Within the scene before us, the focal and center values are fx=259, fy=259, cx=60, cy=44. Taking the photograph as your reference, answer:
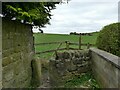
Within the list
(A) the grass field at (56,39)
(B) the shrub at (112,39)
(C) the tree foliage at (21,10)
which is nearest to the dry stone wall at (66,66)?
(B) the shrub at (112,39)

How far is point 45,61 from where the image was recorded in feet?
37.0

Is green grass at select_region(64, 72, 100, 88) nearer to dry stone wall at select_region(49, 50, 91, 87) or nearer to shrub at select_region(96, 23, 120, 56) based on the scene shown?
dry stone wall at select_region(49, 50, 91, 87)

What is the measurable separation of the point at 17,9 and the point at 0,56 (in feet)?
3.77

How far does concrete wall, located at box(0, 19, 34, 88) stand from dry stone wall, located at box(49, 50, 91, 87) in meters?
0.85

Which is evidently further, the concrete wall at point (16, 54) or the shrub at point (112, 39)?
the shrub at point (112, 39)

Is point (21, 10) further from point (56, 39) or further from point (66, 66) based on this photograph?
point (56, 39)

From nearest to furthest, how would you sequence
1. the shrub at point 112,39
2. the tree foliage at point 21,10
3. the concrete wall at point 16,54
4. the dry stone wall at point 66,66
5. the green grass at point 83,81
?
the tree foliage at point 21,10 < the concrete wall at point 16,54 < the shrub at point 112,39 < the green grass at point 83,81 < the dry stone wall at point 66,66

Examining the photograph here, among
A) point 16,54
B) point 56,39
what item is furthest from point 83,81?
point 56,39

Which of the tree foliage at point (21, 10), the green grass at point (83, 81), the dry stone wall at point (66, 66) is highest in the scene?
the tree foliage at point (21, 10)

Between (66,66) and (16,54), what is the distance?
7.44ft

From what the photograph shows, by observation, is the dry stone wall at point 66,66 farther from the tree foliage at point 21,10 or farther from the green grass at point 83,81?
the tree foliage at point 21,10

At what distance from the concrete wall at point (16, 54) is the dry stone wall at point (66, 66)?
2.78 ft

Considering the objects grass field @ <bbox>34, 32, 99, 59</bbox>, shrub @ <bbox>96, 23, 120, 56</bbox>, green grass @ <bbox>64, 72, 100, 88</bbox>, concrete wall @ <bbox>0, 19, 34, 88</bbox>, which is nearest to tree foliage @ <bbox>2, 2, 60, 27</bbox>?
concrete wall @ <bbox>0, 19, 34, 88</bbox>

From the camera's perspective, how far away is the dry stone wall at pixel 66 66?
28.3ft
